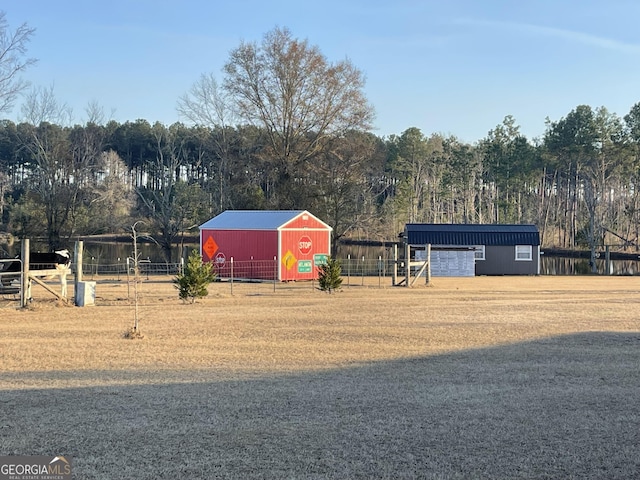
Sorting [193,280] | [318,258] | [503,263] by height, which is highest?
[318,258]

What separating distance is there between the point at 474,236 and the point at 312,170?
12405mm

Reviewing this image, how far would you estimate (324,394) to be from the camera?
8.81 meters

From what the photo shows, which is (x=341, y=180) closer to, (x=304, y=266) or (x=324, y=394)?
(x=304, y=266)

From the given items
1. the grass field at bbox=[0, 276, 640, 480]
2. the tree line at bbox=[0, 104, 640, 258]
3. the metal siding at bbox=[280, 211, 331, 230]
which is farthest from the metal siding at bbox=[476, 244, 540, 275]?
the grass field at bbox=[0, 276, 640, 480]

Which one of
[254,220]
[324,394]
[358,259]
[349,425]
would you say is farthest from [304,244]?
[349,425]

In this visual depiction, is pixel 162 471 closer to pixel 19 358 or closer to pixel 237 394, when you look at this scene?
pixel 237 394

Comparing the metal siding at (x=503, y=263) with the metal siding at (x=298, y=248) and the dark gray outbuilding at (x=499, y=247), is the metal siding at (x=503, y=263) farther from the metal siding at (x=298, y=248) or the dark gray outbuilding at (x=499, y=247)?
the metal siding at (x=298, y=248)

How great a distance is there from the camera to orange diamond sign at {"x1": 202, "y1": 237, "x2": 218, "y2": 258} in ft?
111

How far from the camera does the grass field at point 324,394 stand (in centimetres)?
621

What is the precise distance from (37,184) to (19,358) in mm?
47422

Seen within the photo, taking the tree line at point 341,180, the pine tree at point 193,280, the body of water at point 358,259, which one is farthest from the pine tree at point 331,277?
the tree line at point 341,180

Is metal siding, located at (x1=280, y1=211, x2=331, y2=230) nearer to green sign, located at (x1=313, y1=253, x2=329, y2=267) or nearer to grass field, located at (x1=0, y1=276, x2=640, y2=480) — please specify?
green sign, located at (x1=313, y1=253, x2=329, y2=267)

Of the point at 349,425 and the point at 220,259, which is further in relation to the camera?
Result: the point at 220,259

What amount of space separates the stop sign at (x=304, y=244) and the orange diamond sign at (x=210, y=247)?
4263mm
